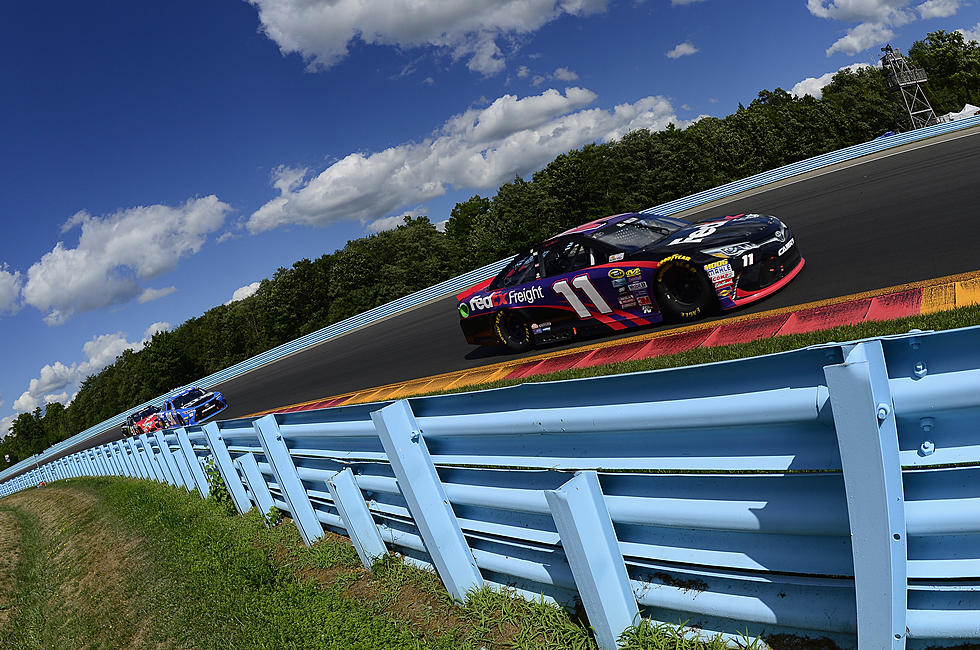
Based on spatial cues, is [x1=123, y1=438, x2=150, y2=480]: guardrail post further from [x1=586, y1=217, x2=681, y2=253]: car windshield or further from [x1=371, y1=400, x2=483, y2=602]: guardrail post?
[x1=371, y1=400, x2=483, y2=602]: guardrail post

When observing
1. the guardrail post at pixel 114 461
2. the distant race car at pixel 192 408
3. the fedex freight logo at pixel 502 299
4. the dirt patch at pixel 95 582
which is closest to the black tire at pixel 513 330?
the fedex freight logo at pixel 502 299

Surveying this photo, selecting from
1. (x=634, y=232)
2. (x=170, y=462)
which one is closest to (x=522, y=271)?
(x=634, y=232)

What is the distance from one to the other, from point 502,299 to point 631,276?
234 centimetres

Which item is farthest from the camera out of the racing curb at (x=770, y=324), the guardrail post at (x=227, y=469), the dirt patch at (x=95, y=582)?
the guardrail post at (x=227, y=469)

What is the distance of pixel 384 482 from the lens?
3893mm

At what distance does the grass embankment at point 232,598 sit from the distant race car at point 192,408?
11.1m

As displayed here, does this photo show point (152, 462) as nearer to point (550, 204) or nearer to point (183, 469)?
point (183, 469)

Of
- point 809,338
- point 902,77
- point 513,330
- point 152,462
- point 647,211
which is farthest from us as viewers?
point 902,77

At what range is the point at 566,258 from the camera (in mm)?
8461

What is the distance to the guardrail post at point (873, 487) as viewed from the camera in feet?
5.32

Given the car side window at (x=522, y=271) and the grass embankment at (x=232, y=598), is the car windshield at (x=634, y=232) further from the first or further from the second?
the grass embankment at (x=232, y=598)

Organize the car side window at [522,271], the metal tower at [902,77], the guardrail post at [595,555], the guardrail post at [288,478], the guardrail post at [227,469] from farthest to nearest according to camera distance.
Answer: the metal tower at [902,77] → the car side window at [522,271] → the guardrail post at [227,469] → the guardrail post at [288,478] → the guardrail post at [595,555]

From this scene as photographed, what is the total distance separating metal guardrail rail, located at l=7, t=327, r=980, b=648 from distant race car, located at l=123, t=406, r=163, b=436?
2092 cm

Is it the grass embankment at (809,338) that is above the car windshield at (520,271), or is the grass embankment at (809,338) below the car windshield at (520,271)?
below
